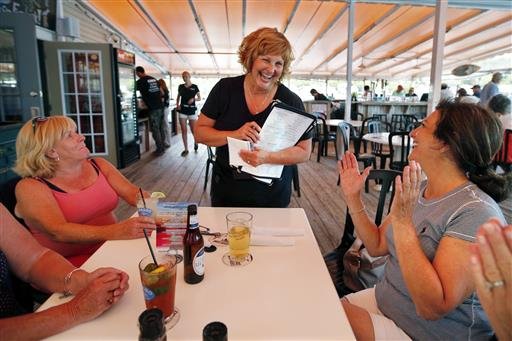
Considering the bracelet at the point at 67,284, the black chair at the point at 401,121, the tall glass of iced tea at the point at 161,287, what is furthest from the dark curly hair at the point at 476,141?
the black chair at the point at 401,121

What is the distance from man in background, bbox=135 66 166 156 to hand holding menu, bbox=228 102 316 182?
5.99 metres

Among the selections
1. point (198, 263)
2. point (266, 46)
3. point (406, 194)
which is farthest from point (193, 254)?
point (266, 46)

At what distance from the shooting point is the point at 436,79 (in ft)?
14.3

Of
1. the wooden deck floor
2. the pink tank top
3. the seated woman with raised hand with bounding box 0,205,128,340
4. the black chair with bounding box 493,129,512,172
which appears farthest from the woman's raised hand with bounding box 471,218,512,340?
the black chair with bounding box 493,129,512,172

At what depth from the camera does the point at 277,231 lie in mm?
1452

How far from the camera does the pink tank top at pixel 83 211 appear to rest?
1.51 m

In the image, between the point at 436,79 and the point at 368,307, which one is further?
the point at 436,79

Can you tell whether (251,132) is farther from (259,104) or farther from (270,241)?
(270,241)

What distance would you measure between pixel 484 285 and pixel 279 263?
2.12 ft

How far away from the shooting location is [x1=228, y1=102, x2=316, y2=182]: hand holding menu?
1.60 metres

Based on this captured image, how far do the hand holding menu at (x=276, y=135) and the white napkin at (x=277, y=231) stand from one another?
36 centimetres

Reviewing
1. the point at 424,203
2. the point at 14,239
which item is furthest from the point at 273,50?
the point at 14,239

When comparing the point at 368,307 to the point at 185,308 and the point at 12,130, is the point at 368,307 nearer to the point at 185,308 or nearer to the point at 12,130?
the point at 185,308

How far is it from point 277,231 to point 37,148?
110 cm
